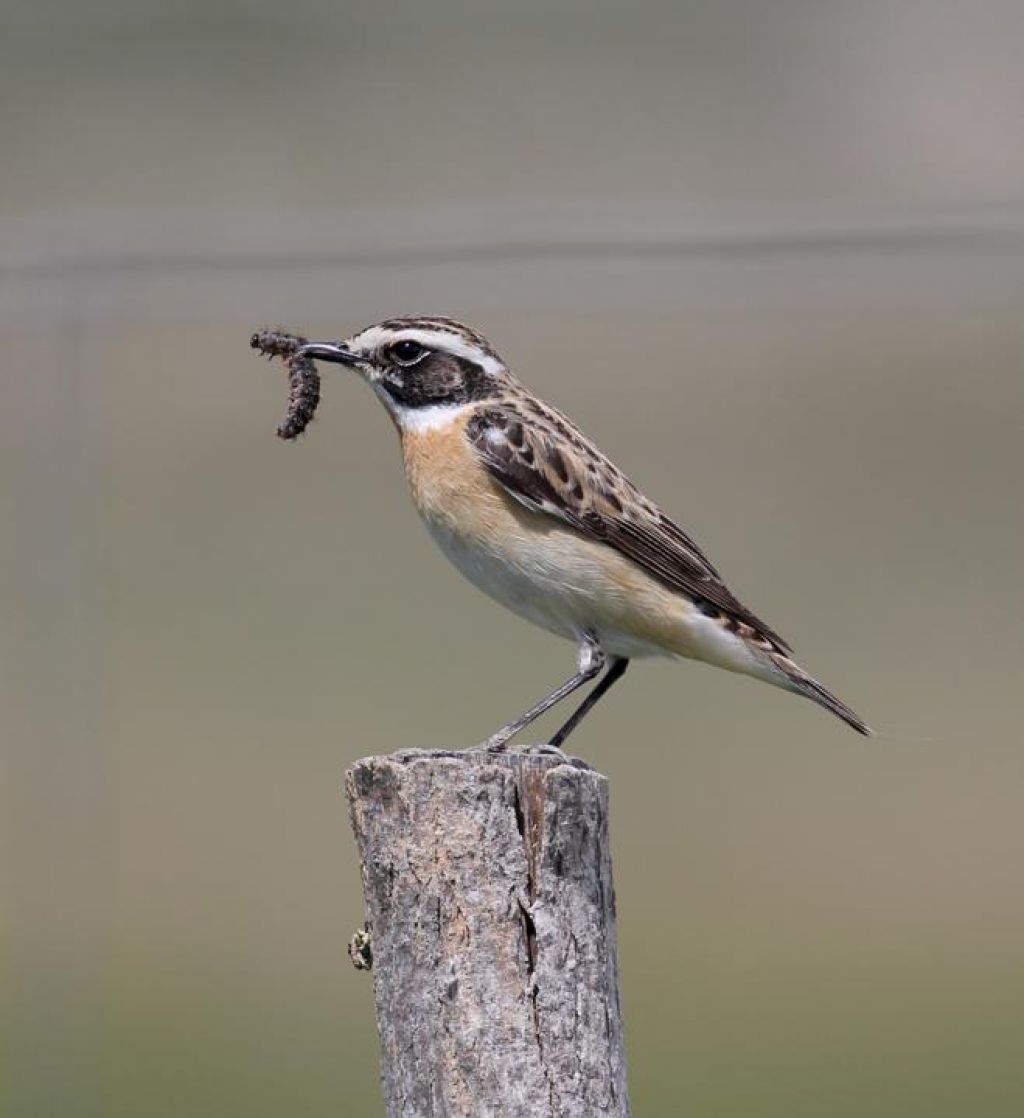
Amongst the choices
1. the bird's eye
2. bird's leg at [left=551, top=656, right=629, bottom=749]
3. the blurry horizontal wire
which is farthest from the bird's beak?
the blurry horizontal wire

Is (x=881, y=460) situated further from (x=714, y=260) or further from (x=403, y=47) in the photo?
(x=403, y=47)

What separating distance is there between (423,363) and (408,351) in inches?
1.8

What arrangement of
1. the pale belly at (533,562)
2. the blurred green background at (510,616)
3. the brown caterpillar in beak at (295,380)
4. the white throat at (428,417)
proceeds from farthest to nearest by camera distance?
the blurred green background at (510,616), the brown caterpillar in beak at (295,380), the white throat at (428,417), the pale belly at (533,562)

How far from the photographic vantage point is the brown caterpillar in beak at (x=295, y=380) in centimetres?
646

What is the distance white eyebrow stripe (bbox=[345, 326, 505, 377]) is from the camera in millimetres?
6102

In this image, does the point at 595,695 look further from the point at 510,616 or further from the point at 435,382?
the point at 510,616

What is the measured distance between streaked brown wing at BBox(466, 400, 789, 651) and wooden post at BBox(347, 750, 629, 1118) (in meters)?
1.35

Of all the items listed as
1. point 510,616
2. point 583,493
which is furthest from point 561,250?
point 510,616

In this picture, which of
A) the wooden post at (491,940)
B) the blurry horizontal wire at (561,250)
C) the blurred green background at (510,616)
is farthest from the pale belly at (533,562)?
the blurred green background at (510,616)

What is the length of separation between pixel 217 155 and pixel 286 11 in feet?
17.8

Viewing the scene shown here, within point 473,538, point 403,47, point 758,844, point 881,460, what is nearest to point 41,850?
point 758,844

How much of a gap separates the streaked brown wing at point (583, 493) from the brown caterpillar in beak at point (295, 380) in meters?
0.58

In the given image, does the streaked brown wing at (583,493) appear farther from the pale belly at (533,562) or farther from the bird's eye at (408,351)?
the bird's eye at (408,351)

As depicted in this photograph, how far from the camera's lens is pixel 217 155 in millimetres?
29281
